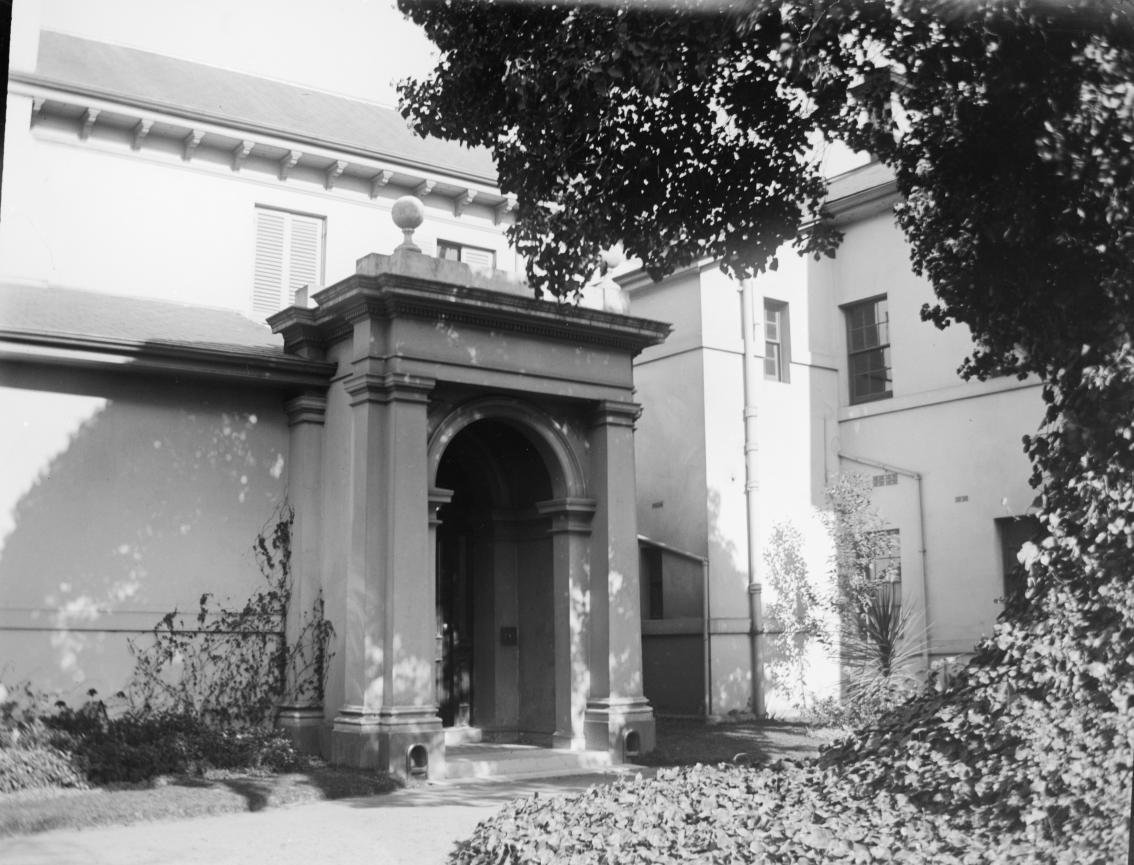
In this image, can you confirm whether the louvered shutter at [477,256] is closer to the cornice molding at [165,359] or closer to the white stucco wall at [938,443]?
the cornice molding at [165,359]

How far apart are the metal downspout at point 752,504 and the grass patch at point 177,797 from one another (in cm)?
808

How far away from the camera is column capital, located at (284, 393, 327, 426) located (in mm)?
14250

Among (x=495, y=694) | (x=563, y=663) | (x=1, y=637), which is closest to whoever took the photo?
(x=1, y=637)

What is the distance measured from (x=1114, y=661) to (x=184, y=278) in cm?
1303

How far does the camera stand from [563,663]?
→ 48.1ft

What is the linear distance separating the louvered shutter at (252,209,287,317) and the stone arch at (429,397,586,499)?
385 centimetres

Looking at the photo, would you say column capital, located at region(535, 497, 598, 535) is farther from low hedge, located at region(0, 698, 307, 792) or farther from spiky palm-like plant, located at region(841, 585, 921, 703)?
spiky palm-like plant, located at region(841, 585, 921, 703)

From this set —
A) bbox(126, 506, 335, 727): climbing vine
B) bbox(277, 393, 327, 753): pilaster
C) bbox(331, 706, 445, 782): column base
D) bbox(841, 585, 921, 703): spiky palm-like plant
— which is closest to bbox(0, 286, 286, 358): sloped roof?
bbox(277, 393, 327, 753): pilaster

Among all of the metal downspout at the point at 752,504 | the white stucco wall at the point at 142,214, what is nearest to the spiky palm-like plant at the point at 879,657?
the metal downspout at the point at 752,504

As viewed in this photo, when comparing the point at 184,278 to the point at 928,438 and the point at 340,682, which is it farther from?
the point at 928,438

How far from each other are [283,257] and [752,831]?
12318 millimetres

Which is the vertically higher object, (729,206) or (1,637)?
(729,206)

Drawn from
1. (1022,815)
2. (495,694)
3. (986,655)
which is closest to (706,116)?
(986,655)

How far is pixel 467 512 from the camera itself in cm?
1628
